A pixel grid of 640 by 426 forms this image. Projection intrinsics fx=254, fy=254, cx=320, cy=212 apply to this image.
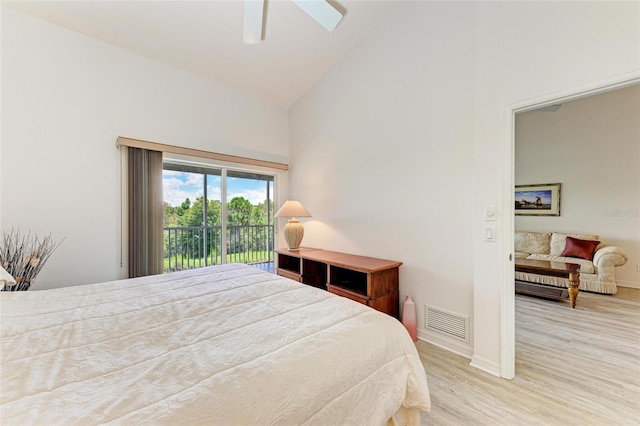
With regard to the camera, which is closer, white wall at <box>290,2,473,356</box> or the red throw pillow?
white wall at <box>290,2,473,356</box>

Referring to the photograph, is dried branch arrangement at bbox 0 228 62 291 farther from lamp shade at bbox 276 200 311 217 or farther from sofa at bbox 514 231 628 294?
sofa at bbox 514 231 628 294

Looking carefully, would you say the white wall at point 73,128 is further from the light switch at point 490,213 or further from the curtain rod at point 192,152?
the light switch at point 490,213

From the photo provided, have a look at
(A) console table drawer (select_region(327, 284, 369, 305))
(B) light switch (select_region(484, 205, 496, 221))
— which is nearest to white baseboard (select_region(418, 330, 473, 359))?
(A) console table drawer (select_region(327, 284, 369, 305))

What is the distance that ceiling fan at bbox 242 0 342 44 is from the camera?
1690mm

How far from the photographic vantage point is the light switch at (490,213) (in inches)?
76.0

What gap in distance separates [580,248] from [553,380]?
315 centimetres

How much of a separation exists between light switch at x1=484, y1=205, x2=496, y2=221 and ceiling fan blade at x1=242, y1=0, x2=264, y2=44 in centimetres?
216

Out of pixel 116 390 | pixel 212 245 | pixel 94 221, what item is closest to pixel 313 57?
pixel 212 245

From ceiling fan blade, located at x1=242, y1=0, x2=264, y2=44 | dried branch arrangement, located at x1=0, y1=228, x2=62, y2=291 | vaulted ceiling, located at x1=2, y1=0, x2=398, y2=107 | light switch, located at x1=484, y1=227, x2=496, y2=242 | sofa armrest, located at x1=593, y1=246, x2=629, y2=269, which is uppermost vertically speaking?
vaulted ceiling, located at x1=2, y1=0, x2=398, y2=107

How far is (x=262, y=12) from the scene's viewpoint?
5.68 feet

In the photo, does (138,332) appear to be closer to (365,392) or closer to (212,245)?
(365,392)

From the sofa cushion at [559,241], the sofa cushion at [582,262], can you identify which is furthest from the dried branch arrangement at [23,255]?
the sofa cushion at [559,241]

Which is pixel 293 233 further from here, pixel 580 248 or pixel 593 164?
pixel 593 164

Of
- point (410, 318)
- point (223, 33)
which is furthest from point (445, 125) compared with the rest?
point (223, 33)
